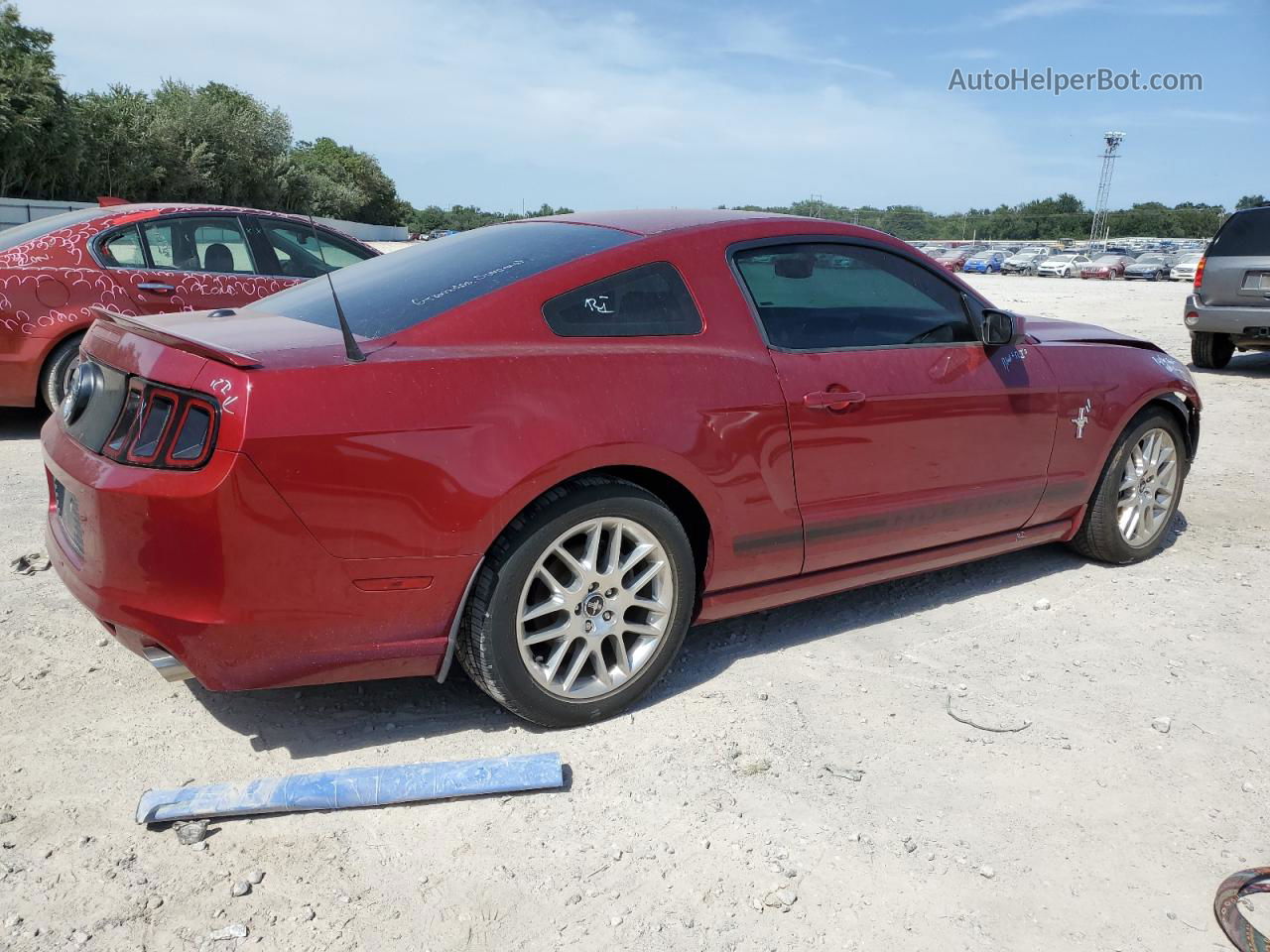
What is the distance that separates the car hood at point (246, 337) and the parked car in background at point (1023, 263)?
56.3 metres

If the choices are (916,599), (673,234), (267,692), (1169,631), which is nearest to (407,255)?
(673,234)

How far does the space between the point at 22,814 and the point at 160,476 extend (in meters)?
0.94

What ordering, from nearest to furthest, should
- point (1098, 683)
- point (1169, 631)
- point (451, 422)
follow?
1. point (451, 422)
2. point (1098, 683)
3. point (1169, 631)

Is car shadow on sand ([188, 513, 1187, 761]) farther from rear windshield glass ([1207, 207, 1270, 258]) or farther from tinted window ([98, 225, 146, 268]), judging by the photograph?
rear windshield glass ([1207, 207, 1270, 258])

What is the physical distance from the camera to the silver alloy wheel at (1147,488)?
15.8 feet

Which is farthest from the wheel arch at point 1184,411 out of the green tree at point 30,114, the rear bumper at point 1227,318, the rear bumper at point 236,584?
the green tree at point 30,114

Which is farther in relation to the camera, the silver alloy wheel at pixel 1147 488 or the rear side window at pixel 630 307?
the silver alloy wheel at pixel 1147 488

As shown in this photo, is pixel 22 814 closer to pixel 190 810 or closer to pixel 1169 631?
pixel 190 810

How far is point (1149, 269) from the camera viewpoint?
4775 cm

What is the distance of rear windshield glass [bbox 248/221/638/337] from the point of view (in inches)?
121

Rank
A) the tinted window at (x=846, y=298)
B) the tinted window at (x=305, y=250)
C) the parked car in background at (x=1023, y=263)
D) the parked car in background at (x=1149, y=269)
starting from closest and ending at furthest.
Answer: the tinted window at (x=846, y=298), the tinted window at (x=305, y=250), the parked car in background at (x=1149, y=269), the parked car in background at (x=1023, y=263)

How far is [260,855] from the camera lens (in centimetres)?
252

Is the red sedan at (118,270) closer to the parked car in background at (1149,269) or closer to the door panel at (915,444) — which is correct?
the door panel at (915,444)

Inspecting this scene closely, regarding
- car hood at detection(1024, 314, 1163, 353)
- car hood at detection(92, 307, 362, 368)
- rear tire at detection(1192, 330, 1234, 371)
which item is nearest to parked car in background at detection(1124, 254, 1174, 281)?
rear tire at detection(1192, 330, 1234, 371)
